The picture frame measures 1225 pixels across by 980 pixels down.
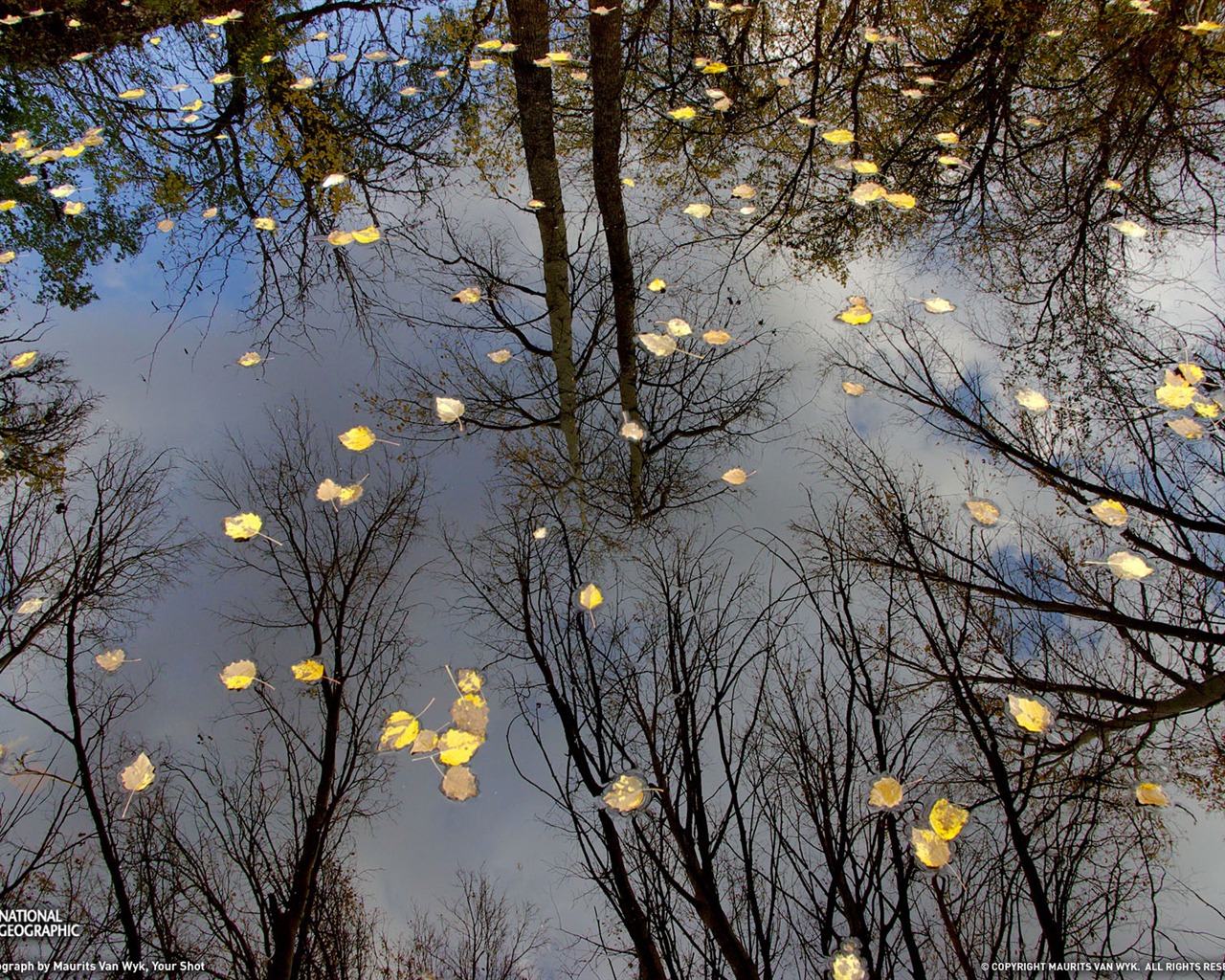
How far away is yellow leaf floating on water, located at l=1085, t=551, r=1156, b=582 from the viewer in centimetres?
512

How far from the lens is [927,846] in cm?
342

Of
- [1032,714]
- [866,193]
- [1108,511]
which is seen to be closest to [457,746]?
[1032,714]

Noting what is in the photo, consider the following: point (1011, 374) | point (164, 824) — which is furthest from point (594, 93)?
point (164, 824)

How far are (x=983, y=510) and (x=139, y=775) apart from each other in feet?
23.3

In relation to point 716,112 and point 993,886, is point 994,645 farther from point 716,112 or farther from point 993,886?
point 716,112

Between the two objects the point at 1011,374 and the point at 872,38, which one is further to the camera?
the point at 872,38

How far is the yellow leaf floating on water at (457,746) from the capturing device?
3980mm

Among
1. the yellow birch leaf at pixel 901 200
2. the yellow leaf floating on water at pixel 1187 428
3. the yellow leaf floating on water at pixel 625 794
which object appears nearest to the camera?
the yellow leaf floating on water at pixel 625 794

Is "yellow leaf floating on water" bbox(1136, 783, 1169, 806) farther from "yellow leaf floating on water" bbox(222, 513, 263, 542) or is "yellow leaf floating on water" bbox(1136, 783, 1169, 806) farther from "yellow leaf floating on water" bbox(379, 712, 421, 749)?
"yellow leaf floating on water" bbox(222, 513, 263, 542)

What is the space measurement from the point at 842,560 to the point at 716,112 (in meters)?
6.15

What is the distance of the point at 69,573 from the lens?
5.17m

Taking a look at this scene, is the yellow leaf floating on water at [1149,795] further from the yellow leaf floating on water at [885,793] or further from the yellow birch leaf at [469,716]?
the yellow birch leaf at [469,716]

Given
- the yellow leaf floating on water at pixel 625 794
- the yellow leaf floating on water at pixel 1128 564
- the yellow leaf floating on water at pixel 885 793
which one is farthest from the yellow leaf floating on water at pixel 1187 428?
the yellow leaf floating on water at pixel 625 794

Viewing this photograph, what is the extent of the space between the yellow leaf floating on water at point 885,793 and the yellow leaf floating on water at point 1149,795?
8.31 feet
